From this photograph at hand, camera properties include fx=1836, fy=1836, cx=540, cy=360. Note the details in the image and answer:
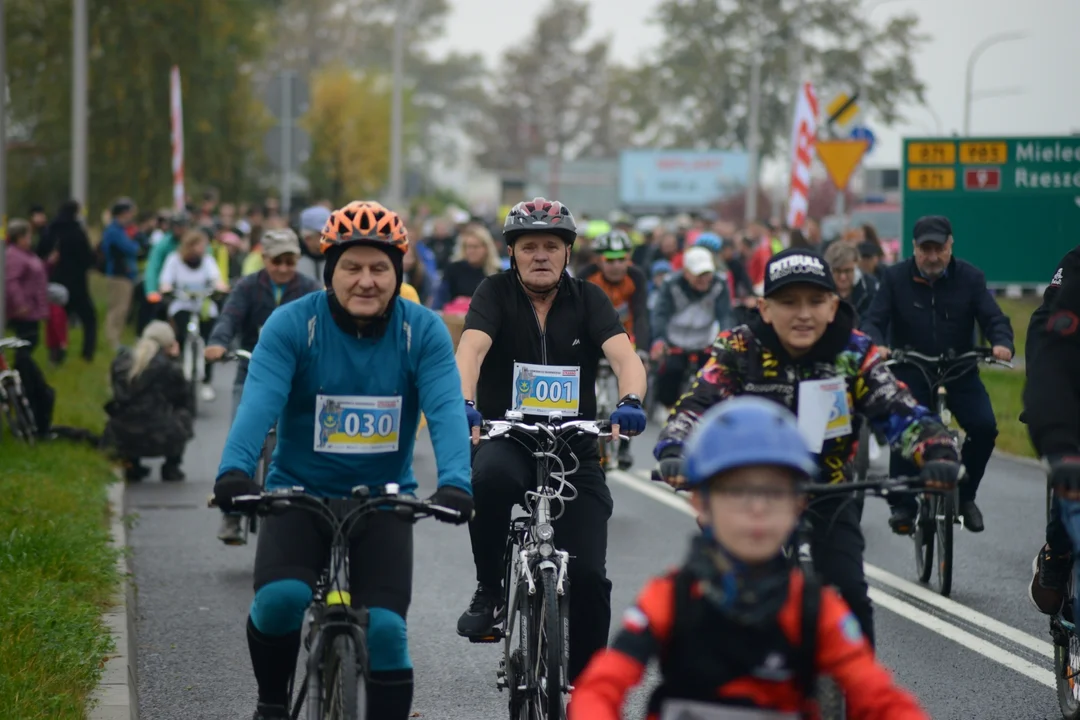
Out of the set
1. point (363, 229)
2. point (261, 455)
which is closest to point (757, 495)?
point (363, 229)

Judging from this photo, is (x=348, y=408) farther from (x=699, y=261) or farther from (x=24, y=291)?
(x=24, y=291)

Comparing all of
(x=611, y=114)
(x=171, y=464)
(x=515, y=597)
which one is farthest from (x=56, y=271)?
(x=611, y=114)

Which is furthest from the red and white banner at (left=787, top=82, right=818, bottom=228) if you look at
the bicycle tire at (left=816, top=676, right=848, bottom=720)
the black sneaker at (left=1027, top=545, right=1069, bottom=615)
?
the bicycle tire at (left=816, top=676, right=848, bottom=720)

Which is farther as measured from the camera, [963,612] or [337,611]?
[963,612]

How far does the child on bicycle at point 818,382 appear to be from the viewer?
5430 millimetres

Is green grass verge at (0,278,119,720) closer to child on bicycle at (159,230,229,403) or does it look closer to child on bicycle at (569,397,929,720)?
child on bicycle at (569,397,929,720)

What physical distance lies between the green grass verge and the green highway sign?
32.0 feet

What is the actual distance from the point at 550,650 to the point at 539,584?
296mm

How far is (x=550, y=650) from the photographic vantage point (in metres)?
5.86

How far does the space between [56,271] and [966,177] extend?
36.9ft

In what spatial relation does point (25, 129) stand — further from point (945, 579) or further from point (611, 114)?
point (611, 114)

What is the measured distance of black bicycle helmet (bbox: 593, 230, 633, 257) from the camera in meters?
13.6

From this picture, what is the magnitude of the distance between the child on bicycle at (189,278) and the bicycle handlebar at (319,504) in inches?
558

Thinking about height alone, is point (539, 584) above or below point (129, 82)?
below
